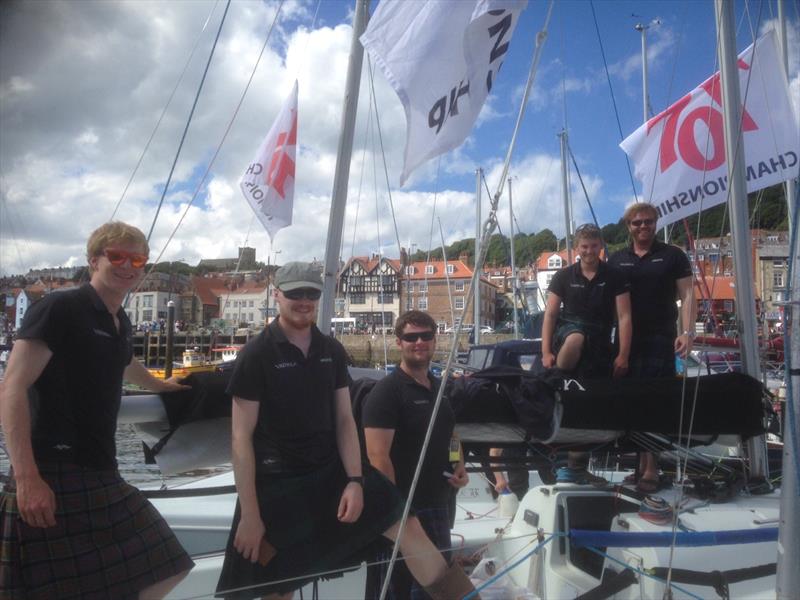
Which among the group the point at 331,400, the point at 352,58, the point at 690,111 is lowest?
the point at 331,400

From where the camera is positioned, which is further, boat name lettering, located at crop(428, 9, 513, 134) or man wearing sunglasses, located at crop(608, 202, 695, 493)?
man wearing sunglasses, located at crop(608, 202, 695, 493)

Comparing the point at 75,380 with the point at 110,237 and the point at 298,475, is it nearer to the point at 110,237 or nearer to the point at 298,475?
the point at 110,237

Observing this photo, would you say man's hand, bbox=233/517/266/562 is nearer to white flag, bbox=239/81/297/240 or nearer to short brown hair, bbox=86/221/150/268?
short brown hair, bbox=86/221/150/268

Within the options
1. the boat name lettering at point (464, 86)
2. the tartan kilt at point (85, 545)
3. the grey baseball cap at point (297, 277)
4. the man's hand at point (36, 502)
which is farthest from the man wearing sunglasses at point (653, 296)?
the man's hand at point (36, 502)

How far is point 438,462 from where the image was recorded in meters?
2.66

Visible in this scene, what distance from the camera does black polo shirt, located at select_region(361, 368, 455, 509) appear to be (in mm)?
2559

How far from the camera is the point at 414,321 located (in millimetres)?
2703

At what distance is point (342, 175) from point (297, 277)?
89.6 inches

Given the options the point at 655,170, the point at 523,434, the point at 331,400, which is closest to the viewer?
the point at 331,400

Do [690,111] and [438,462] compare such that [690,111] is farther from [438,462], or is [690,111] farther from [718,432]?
[438,462]

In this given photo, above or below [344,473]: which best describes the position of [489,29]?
above

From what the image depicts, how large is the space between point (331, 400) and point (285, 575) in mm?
659

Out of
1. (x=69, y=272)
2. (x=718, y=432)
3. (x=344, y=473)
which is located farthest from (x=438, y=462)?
(x=69, y=272)

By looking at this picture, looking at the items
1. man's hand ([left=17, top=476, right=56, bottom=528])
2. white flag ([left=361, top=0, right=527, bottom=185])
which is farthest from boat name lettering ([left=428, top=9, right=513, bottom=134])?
man's hand ([left=17, top=476, right=56, bottom=528])
